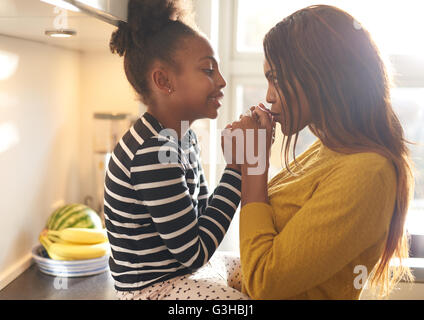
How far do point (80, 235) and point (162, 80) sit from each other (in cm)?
62

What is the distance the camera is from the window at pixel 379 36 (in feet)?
4.79

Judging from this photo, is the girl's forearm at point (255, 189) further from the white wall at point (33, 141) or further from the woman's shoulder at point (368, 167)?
the white wall at point (33, 141)

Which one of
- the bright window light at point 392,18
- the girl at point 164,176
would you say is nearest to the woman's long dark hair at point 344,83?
→ the girl at point 164,176

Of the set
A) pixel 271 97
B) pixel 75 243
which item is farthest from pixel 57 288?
pixel 271 97

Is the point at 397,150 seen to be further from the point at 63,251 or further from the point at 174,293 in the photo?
the point at 63,251

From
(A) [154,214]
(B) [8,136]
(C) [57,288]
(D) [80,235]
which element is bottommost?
(C) [57,288]

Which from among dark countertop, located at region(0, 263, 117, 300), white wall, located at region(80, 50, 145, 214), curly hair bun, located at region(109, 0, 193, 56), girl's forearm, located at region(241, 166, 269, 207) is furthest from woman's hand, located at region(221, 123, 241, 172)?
white wall, located at region(80, 50, 145, 214)

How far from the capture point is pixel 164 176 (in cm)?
83

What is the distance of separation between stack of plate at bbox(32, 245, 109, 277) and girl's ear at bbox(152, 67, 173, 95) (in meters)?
0.62

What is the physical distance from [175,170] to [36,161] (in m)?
0.73

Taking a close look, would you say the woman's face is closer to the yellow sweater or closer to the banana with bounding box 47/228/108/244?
the yellow sweater

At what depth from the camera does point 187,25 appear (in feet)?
3.06

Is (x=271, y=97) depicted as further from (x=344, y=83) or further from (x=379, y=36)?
(x=379, y=36)
